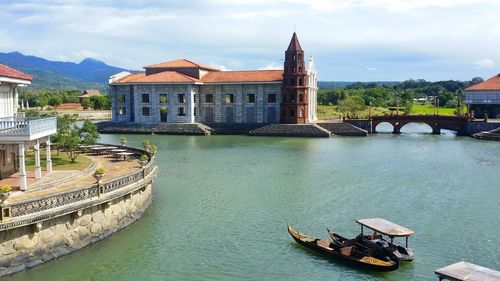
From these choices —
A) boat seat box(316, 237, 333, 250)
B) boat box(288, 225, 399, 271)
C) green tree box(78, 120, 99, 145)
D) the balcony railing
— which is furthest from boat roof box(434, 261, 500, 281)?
green tree box(78, 120, 99, 145)

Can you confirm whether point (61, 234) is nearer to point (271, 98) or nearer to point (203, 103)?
point (271, 98)

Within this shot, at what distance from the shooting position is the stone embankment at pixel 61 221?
16.3 metres

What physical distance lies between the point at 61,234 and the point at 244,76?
60.5m

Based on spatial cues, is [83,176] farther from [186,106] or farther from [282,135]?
[186,106]

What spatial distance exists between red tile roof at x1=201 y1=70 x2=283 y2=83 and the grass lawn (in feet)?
144

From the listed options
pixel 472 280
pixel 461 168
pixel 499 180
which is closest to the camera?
pixel 472 280

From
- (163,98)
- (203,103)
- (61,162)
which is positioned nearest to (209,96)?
(203,103)

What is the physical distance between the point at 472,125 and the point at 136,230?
196ft

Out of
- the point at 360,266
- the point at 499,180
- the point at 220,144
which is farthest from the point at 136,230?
the point at 220,144

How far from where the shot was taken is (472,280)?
14.0m

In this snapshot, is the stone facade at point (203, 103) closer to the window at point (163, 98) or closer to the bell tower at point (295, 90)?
the window at point (163, 98)

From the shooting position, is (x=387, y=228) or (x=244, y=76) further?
(x=244, y=76)

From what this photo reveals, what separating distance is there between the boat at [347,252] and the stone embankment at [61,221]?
7.32 metres

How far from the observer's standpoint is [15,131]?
67.2 ft
